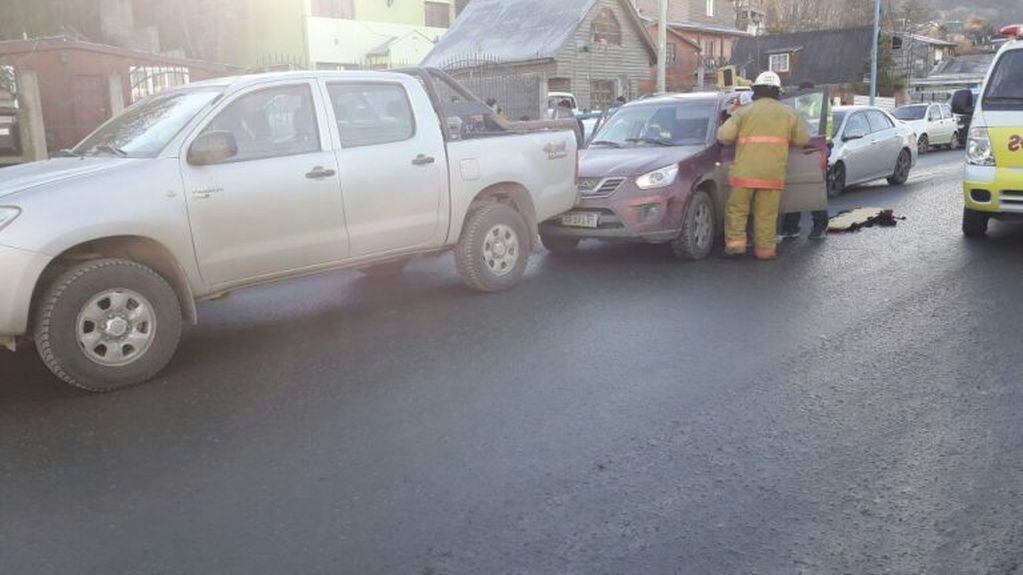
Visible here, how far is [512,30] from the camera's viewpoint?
112 feet

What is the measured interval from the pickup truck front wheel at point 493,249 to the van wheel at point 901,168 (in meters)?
10.1

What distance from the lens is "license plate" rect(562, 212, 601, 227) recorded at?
8.37 metres

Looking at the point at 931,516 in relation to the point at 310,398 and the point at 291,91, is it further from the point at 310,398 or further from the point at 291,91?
the point at 291,91

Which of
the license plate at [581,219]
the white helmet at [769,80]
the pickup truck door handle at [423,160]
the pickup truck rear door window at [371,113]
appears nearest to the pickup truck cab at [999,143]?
the white helmet at [769,80]

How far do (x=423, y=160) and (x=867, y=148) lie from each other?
9.86 m

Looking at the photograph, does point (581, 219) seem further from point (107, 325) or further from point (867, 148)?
point (867, 148)

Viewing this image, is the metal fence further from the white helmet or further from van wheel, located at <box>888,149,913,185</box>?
the white helmet

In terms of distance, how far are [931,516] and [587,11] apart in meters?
32.3

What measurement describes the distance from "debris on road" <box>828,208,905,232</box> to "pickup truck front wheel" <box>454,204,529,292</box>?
4.66 metres

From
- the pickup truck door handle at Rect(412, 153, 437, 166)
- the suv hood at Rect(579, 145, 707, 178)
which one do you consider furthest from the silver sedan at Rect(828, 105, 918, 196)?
the pickup truck door handle at Rect(412, 153, 437, 166)

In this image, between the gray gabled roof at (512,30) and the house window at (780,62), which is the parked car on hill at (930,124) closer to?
the gray gabled roof at (512,30)

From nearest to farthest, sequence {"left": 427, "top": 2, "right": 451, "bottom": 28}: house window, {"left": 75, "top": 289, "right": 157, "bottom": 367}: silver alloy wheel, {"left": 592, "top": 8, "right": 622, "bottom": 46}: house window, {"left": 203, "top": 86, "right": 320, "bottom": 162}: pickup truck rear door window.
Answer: {"left": 75, "top": 289, "right": 157, "bottom": 367}: silver alloy wheel < {"left": 203, "top": 86, "right": 320, "bottom": 162}: pickup truck rear door window < {"left": 592, "top": 8, "right": 622, "bottom": 46}: house window < {"left": 427, "top": 2, "right": 451, "bottom": 28}: house window

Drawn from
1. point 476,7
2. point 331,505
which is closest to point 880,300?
point 331,505

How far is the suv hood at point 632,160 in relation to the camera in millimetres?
8320
